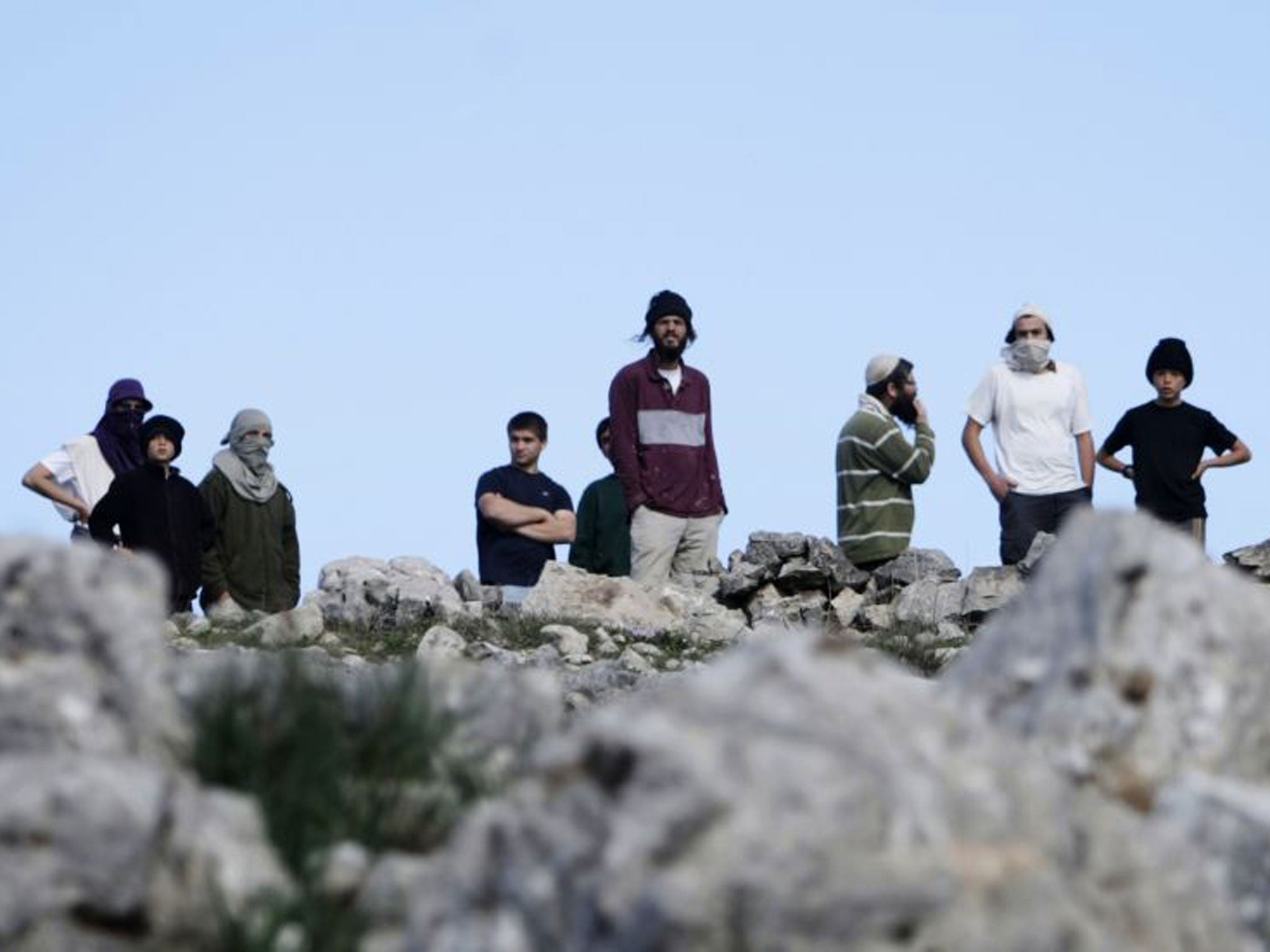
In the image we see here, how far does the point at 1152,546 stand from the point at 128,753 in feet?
6.87

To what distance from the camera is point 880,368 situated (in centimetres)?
1842

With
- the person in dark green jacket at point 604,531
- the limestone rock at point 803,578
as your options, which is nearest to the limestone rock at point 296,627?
the person in dark green jacket at point 604,531

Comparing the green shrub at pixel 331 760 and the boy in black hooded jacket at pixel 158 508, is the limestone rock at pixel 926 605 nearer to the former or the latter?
the boy in black hooded jacket at pixel 158 508

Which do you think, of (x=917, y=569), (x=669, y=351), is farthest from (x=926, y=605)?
(x=669, y=351)

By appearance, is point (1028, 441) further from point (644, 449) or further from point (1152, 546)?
point (1152, 546)

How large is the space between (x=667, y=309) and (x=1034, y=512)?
295 cm

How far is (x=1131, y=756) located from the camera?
5000 millimetres

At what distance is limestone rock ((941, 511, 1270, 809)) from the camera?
4988 mm

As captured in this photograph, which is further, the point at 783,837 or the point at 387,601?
the point at 387,601

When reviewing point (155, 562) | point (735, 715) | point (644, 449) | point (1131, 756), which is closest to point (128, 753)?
point (155, 562)

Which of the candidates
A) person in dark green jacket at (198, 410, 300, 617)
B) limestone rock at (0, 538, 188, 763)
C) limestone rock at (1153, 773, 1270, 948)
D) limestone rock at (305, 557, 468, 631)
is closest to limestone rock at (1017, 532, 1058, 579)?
limestone rock at (305, 557, 468, 631)

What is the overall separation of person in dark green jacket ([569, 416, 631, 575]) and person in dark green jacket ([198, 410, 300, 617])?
6.89 ft

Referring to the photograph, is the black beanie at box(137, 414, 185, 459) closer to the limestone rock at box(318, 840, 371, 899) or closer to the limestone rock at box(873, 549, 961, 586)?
the limestone rock at box(873, 549, 961, 586)

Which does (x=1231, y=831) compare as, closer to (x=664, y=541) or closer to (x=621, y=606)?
(x=621, y=606)
